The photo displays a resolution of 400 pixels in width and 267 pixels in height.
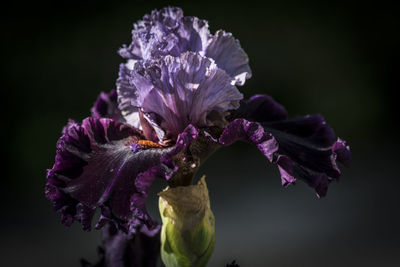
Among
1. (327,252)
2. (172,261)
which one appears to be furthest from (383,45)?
(172,261)

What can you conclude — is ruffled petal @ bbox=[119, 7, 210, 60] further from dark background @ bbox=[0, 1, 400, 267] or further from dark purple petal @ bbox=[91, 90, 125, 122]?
dark background @ bbox=[0, 1, 400, 267]

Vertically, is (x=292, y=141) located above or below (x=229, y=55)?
below

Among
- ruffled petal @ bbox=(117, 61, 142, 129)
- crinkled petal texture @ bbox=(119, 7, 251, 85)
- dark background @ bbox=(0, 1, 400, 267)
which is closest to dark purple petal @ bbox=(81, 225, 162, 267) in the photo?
ruffled petal @ bbox=(117, 61, 142, 129)

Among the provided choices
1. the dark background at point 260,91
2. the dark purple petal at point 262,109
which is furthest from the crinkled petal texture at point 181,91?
the dark background at point 260,91

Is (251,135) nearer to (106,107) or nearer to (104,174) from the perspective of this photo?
(104,174)

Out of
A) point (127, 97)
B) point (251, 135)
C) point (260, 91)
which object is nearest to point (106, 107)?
point (127, 97)

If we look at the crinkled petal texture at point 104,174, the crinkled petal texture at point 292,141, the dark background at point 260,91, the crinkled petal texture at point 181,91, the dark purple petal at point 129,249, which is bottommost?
the dark background at point 260,91

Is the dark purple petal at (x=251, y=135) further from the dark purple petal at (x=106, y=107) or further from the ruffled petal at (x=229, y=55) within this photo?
the dark purple petal at (x=106, y=107)
